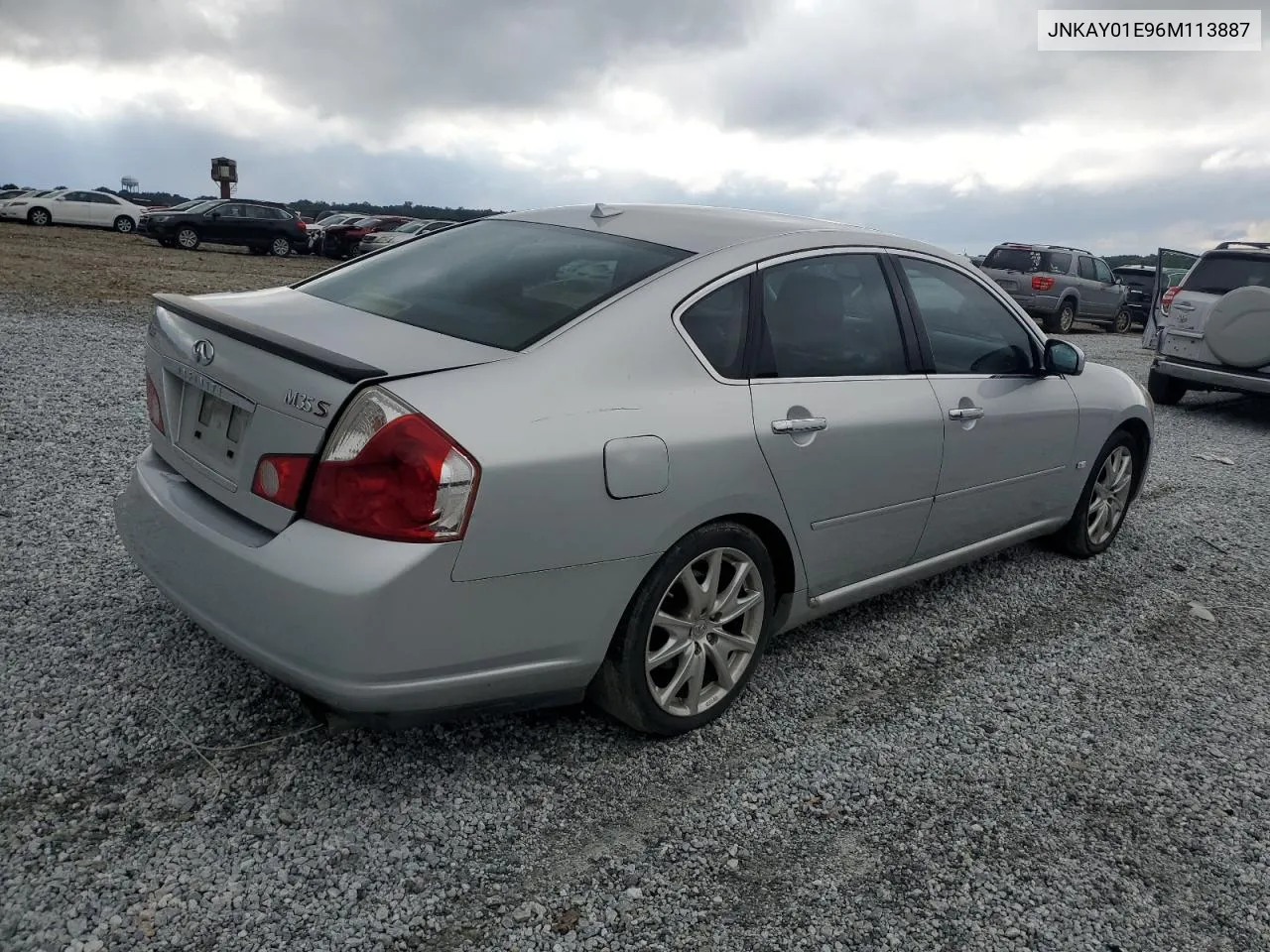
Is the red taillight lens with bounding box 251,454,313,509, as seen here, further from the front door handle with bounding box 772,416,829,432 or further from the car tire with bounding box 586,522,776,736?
the front door handle with bounding box 772,416,829,432

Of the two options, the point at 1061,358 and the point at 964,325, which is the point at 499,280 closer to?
the point at 964,325

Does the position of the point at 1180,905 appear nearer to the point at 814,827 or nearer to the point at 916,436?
the point at 814,827

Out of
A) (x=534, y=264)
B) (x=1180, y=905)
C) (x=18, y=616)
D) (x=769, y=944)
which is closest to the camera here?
(x=769, y=944)

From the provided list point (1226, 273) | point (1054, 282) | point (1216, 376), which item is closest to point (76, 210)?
point (1054, 282)

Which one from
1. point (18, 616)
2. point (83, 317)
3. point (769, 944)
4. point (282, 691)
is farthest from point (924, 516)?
point (83, 317)

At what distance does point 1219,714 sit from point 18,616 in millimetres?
4259

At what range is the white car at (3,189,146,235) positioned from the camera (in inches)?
1258

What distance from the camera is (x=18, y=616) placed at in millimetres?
3473

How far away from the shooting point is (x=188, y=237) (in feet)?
90.0

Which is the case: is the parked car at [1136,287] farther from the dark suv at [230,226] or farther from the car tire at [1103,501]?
the dark suv at [230,226]

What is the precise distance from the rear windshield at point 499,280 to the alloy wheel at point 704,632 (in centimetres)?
86

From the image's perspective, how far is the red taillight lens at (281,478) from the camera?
2.43 m

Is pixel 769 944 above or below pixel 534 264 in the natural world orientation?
below

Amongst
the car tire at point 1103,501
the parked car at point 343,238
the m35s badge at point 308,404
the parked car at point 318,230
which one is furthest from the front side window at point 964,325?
the parked car at point 343,238
